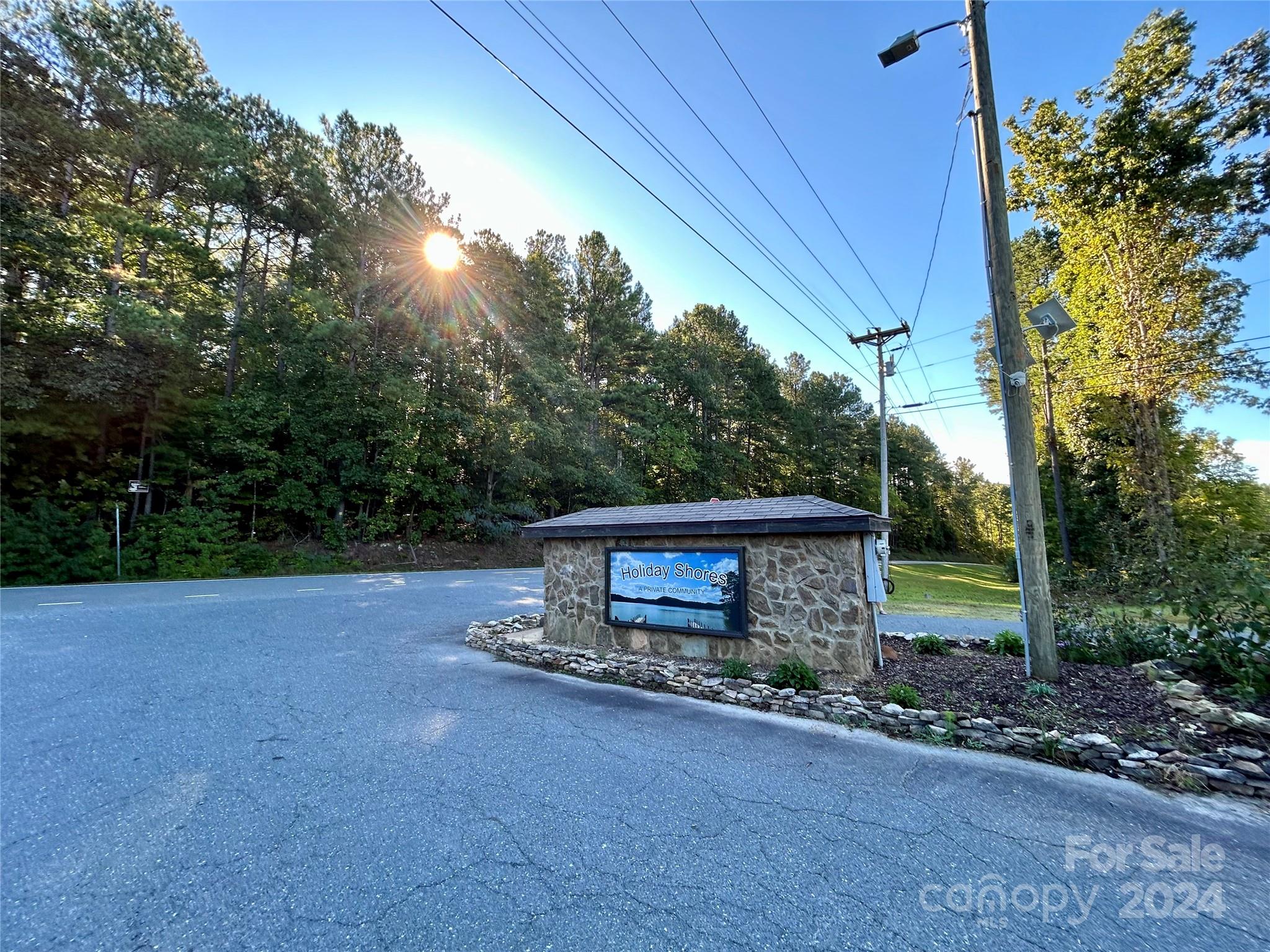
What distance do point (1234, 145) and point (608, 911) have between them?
70.2 ft

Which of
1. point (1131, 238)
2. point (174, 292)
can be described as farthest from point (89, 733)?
point (1131, 238)

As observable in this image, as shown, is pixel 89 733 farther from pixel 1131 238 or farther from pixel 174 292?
pixel 1131 238

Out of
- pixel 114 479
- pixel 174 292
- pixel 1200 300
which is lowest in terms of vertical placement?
pixel 114 479

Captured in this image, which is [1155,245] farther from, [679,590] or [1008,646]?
[679,590]

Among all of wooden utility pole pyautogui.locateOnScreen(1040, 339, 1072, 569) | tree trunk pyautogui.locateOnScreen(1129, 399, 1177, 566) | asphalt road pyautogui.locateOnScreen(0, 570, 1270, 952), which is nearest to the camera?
asphalt road pyautogui.locateOnScreen(0, 570, 1270, 952)

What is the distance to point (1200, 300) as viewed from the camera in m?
13.3

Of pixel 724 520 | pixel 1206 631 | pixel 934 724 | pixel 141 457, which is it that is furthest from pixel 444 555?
pixel 1206 631

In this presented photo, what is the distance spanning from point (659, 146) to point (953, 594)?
46.8ft

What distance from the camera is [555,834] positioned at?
2533 mm

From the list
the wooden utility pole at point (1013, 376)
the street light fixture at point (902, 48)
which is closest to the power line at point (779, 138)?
→ the street light fixture at point (902, 48)

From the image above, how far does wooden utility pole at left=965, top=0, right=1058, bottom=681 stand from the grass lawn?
18.2ft

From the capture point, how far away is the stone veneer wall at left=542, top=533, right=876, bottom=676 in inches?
190

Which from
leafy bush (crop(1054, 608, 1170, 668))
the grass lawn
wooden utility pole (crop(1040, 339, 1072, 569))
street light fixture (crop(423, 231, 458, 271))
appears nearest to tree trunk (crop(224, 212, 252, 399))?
street light fixture (crop(423, 231, 458, 271))

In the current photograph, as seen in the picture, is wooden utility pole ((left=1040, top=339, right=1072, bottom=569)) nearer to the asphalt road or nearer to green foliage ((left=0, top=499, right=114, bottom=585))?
the asphalt road
